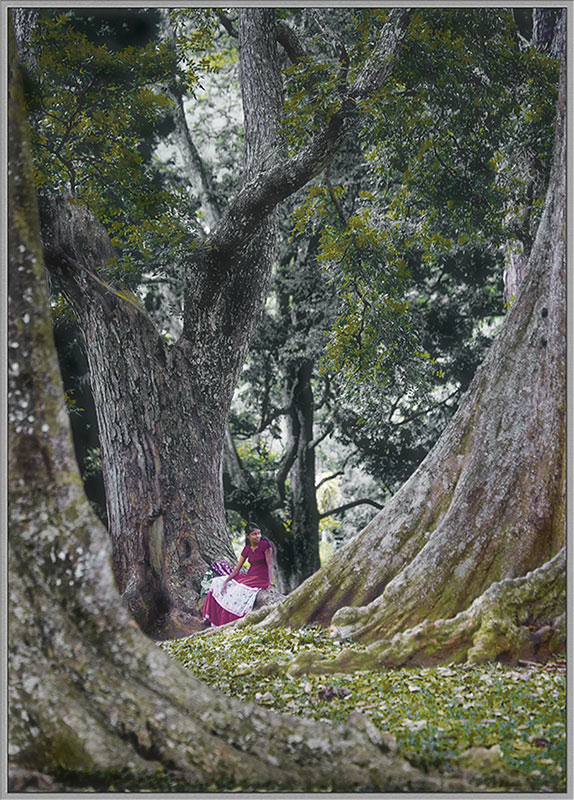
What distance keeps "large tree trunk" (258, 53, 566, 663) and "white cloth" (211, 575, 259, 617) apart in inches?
26.6

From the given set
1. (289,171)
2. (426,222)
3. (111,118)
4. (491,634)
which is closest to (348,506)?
(426,222)

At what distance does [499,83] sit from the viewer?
6.14 metres

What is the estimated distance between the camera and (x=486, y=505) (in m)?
4.66

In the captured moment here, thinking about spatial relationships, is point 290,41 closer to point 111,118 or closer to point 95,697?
point 111,118

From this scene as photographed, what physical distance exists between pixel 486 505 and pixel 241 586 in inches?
85.5

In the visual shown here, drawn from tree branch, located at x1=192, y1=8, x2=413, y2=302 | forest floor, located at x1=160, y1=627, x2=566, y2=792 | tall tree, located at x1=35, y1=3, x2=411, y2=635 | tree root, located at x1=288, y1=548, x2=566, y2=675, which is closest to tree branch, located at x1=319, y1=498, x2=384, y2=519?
tall tree, located at x1=35, y1=3, x2=411, y2=635

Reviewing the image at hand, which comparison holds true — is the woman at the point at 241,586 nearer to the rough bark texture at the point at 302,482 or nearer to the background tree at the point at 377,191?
the background tree at the point at 377,191

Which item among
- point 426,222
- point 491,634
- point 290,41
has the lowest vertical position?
point 491,634

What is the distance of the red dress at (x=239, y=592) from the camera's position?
18.5ft

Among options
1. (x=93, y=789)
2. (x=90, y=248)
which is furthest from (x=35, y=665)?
(x=90, y=248)

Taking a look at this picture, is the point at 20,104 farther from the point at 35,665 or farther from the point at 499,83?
the point at 499,83

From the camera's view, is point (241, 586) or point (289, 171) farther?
point (289, 171)

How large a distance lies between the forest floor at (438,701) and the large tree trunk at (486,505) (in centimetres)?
19

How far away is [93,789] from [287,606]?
189 cm
